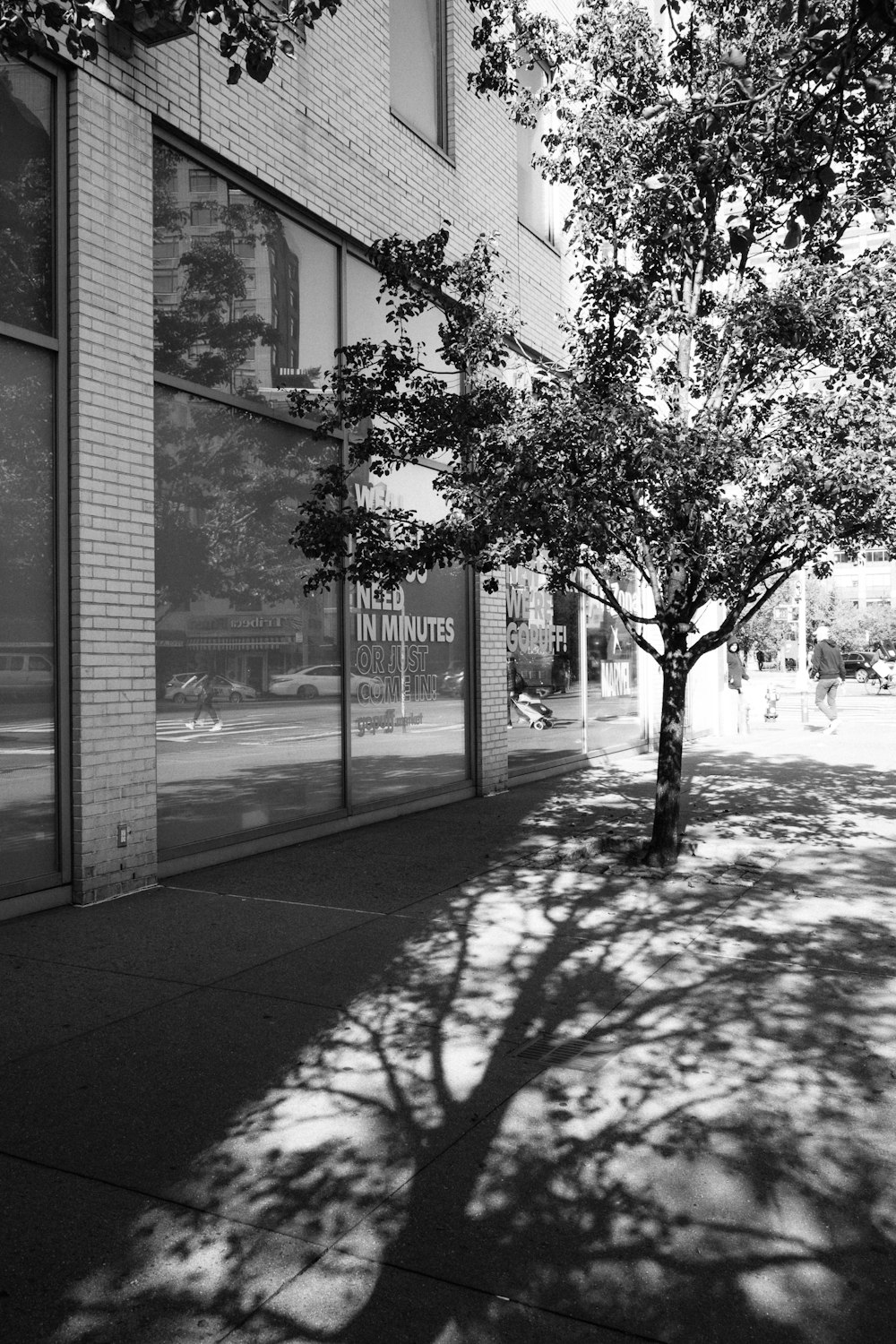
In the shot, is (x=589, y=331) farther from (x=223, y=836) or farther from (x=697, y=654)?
(x=223, y=836)

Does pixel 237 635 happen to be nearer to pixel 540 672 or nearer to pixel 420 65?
pixel 540 672

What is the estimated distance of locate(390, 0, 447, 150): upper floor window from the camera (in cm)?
1120

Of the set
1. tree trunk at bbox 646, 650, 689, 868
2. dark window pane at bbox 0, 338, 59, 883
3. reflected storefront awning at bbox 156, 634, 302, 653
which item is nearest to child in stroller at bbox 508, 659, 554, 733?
reflected storefront awning at bbox 156, 634, 302, 653

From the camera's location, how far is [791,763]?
15602mm

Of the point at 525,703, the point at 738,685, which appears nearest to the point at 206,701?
the point at 525,703

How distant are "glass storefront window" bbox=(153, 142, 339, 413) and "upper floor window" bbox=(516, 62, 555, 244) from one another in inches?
205

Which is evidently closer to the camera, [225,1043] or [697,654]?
[225,1043]

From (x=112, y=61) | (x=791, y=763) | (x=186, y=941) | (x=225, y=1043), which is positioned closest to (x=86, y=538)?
(x=186, y=941)

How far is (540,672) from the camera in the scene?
47.9ft

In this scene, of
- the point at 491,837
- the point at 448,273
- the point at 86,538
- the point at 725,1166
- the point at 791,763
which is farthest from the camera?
the point at 791,763

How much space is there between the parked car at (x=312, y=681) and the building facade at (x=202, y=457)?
0.08 feet

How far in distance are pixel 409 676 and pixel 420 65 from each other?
20.4 feet

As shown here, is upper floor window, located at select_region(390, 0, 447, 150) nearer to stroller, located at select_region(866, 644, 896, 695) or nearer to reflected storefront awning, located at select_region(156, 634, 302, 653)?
reflected storefront awning, located at select_region(156, 634, 302, 653)

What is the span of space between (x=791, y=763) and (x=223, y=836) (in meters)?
9.51
